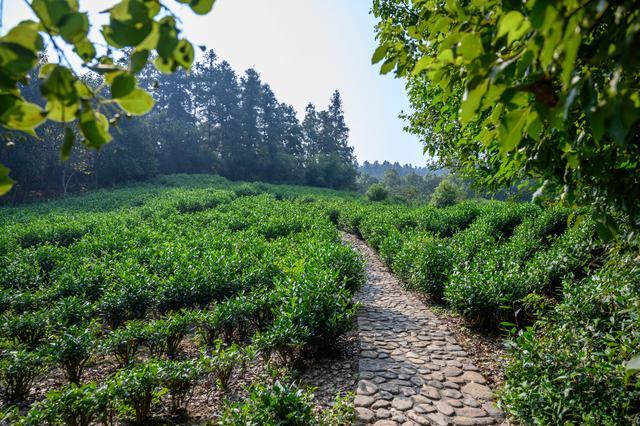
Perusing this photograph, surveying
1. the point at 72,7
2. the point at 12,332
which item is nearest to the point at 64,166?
the point at 12,332

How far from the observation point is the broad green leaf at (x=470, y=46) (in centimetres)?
92

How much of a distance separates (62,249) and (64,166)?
87.0 ft

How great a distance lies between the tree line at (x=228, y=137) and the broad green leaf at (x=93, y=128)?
38.6 metres

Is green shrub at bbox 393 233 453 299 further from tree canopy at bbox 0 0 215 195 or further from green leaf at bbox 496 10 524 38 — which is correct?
Result: tree canopy at bbox 0 0 215 195

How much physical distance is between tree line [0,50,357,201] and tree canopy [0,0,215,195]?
3859 cm

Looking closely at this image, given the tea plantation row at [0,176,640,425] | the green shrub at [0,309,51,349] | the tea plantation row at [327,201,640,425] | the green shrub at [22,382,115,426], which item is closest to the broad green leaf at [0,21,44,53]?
the tea plantation row at [327,201,640,425]

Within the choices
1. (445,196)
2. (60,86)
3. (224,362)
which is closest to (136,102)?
(60,86)

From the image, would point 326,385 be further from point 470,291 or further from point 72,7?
point 72,7

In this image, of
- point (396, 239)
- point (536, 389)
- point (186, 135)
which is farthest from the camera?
point (186, 135)

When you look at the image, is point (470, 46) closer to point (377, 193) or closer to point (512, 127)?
point (512, 127)

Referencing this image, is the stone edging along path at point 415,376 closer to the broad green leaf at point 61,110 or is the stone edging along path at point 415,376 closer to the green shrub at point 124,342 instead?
the green shrub at point 124,342

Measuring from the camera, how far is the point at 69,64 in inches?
31.8

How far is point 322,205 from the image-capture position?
843 inches

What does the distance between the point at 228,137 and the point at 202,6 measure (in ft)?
156
